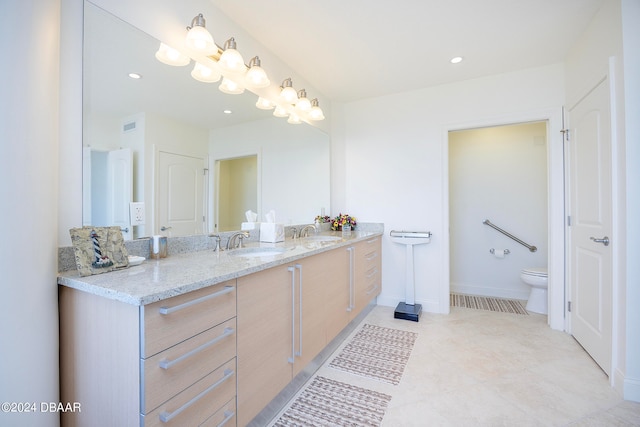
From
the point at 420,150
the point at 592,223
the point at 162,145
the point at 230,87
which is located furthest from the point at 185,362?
the point at 420,150

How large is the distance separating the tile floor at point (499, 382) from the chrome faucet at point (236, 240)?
106 centimetres

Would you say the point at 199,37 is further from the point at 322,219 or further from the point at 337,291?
the point at 322,219

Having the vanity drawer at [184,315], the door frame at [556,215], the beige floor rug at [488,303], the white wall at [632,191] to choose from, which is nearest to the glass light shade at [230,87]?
the vanity drawer at [184,315]

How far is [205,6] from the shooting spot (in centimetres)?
173

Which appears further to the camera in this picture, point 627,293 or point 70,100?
point 627,293

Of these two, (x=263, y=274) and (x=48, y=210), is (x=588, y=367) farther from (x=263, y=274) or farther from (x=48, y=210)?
(x=48, y=210)

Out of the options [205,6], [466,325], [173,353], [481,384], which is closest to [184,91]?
[205,6]

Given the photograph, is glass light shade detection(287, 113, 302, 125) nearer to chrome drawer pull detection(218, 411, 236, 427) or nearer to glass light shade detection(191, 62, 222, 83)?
glass light shade detection(191, 62, 222, 83)

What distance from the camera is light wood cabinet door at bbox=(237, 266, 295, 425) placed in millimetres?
1194

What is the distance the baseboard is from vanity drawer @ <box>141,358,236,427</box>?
345 centimetres

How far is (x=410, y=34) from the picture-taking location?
2129 millimetres

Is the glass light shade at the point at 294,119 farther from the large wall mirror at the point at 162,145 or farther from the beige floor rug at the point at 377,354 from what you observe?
the beige floor rug at the point at 377,354

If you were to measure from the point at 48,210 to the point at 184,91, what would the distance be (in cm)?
100

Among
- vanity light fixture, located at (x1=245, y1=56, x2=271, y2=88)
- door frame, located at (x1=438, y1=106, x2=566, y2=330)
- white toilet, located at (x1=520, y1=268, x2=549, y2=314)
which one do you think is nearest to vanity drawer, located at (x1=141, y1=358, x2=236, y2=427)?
vanity light fixture, located at (x1=245, y1=56, x2=271, y2=88)
